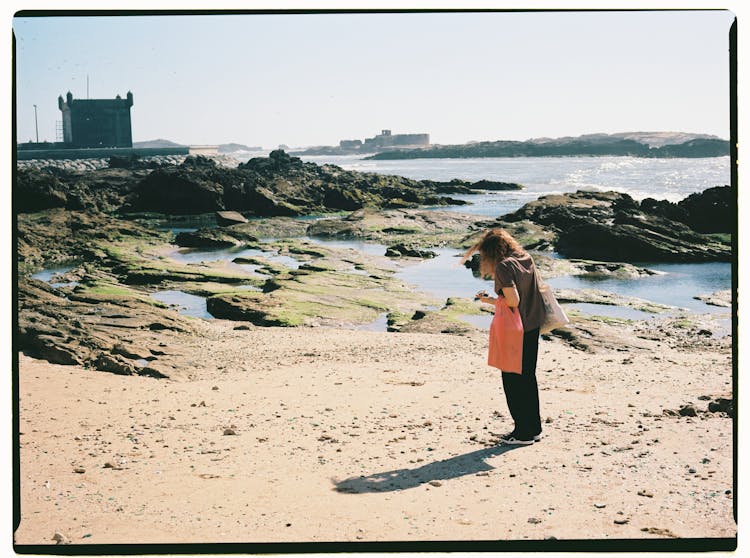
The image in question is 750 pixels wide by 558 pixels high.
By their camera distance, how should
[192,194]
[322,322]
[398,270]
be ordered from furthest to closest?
[192,194] < [398,270] < [322,322]

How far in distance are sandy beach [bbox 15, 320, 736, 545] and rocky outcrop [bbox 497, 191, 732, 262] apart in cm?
775

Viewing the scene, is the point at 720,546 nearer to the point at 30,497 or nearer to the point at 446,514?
the point at 446,514

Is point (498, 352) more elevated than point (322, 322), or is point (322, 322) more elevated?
point (498, 352)

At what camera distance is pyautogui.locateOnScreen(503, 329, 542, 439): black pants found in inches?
221

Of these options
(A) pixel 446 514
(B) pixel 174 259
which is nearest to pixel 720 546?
(A) pixel 446 514

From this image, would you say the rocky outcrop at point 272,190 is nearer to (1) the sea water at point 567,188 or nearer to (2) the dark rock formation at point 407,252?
(1) the sea water at point 567,188

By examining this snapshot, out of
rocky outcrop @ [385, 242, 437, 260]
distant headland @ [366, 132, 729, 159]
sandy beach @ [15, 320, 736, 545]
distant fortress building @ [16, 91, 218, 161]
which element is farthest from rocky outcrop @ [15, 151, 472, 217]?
sandy beach @ [15, 320, 736, 545]

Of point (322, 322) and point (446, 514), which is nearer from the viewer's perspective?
point (446, 514)

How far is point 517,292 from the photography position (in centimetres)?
546

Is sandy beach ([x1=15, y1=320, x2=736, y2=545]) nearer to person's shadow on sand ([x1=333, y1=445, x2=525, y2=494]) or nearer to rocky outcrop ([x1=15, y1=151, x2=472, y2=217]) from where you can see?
person's shadow on sand ([x1=333, y1=445, x2=525, y2=494])

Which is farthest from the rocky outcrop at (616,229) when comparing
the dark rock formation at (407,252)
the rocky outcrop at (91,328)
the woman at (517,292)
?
the woman at (517,292)

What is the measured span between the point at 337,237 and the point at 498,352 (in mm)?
21056

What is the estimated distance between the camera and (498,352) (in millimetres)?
5574

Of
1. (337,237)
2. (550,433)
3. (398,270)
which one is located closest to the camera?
(550,433)
